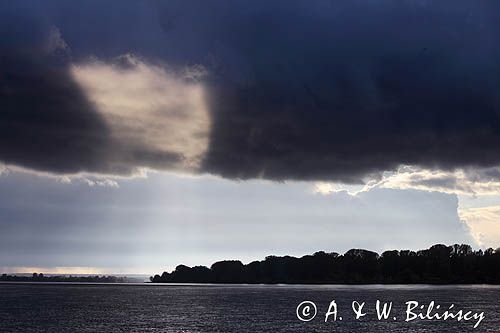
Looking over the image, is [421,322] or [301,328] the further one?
[421,322]

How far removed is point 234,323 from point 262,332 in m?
22.7

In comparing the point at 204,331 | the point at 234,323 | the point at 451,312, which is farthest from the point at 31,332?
the point at 451,312

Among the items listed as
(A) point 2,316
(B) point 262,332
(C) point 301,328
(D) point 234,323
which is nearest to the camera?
(B) point 262,332

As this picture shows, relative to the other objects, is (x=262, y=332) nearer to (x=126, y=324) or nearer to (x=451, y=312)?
(x=126, y=324)

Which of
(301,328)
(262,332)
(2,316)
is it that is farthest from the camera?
(2,316)

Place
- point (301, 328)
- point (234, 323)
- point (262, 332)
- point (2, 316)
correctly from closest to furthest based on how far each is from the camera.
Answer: point (262, 332), point (301, 328), point (234, 323), point (2, 316)

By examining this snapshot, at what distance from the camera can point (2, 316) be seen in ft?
566

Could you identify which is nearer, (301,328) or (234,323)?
(301,328)

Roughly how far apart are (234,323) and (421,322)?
4474cm

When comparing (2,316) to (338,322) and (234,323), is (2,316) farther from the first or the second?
(338,322)

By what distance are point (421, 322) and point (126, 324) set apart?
69.8 metres

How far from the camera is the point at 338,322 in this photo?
14912 cm

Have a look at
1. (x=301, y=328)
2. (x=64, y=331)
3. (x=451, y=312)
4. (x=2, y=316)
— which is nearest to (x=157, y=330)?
(x=64, y=331)

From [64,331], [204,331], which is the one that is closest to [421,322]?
[204,331]
